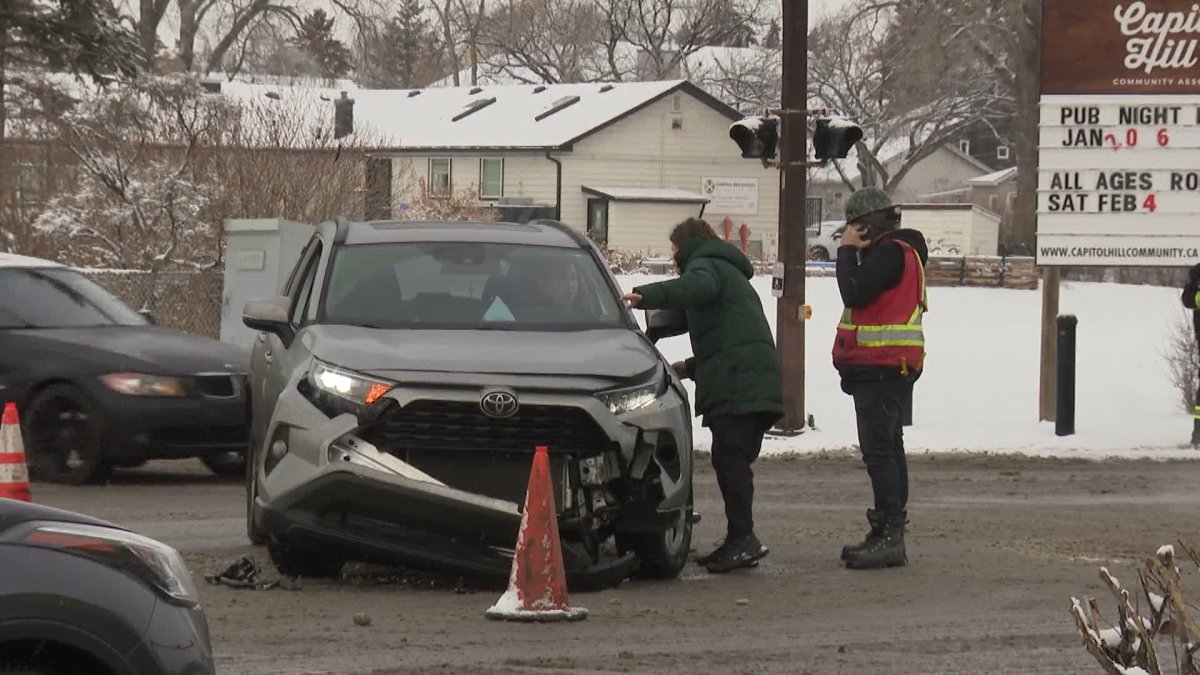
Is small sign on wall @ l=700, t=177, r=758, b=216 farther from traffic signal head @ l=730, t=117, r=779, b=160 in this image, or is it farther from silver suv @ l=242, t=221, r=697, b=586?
silver suv @ l=242, t=221, r=697, b=586

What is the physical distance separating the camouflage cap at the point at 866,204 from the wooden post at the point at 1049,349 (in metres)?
9.03

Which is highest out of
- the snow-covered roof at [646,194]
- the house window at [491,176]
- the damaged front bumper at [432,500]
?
the house window at [491,176]

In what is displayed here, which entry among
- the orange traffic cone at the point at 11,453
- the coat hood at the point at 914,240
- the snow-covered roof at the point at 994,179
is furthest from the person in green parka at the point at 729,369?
the snow-covered roof at the point at 994,179

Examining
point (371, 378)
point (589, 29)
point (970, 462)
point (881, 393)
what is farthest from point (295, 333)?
point (589, 29)

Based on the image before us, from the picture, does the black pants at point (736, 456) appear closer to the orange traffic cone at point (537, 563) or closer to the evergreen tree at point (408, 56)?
the orange traffic cone at point (537, 563)

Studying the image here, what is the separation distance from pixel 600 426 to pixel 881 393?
6.43 ft

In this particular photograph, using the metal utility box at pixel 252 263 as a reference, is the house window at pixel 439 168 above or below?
above

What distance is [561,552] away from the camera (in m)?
9.02

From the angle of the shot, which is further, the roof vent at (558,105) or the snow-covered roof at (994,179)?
the snow-covered roof at (994,179)

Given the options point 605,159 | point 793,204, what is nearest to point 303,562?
point 793,204

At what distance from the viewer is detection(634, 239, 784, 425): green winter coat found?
34.0ft

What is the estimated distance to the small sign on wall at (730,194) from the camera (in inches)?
2682

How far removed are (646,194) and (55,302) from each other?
5145 centimetres

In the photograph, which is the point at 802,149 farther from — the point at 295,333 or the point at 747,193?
the point at 747,193
